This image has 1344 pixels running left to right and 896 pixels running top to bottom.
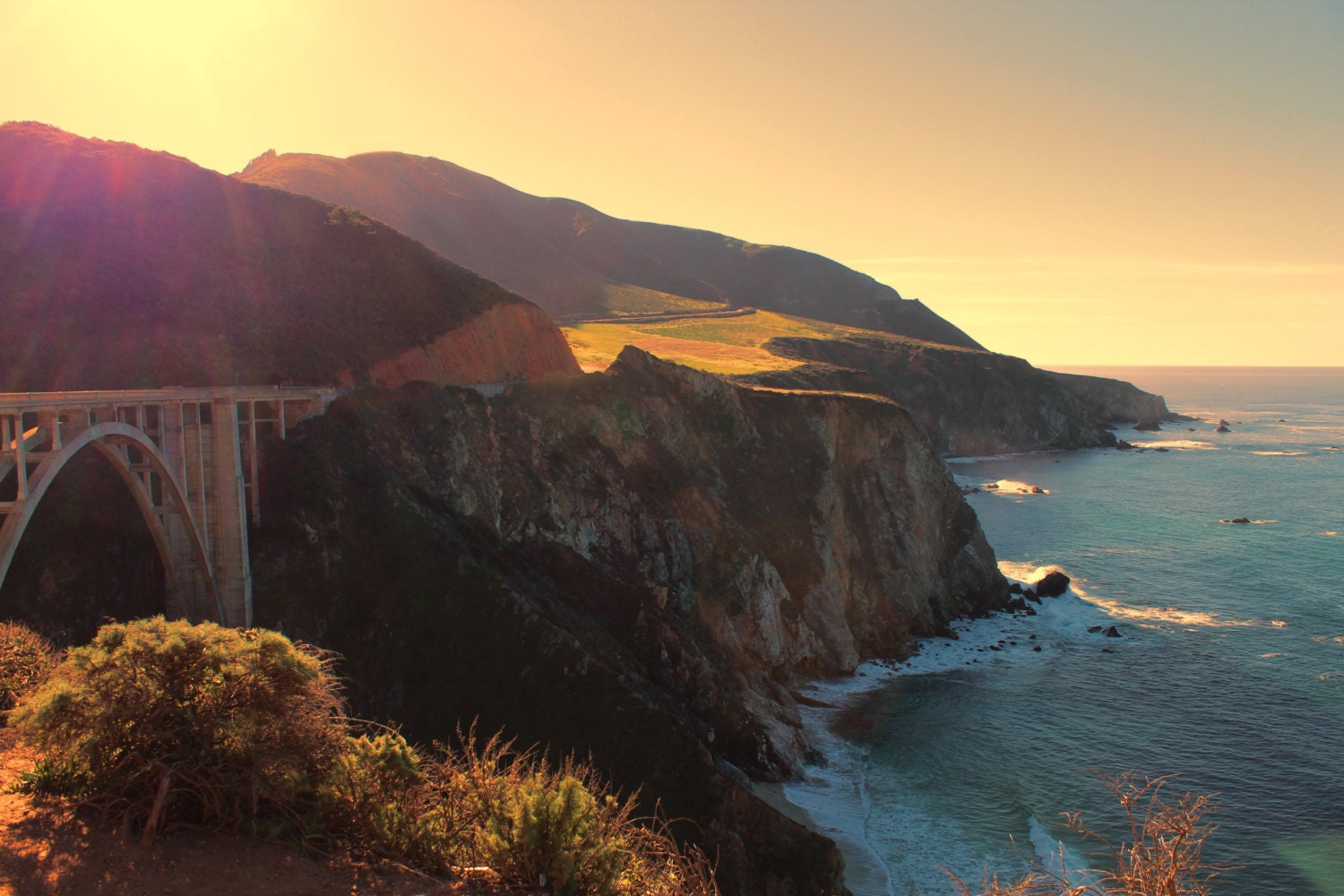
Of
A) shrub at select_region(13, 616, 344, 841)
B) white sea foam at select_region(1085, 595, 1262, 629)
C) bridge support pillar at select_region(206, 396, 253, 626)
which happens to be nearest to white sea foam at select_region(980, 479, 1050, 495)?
white sea foam at select_region(1085, 595, 1262, 629)

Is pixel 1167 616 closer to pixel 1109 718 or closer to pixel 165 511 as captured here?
pixel 1109 718

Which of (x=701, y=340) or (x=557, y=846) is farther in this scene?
(x=701, y=340)

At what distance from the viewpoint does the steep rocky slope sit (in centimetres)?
4594

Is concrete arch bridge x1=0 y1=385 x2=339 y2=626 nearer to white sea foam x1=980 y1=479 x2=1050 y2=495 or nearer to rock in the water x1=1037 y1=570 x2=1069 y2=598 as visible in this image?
rock in the water x1=1037 y1=570 x2=1069 y2=598

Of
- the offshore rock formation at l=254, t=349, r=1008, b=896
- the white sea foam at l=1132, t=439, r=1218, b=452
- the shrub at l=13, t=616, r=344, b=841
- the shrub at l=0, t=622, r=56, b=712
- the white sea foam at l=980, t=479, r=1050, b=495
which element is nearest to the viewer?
the shrub at l=13, t=616, r=344, b=841

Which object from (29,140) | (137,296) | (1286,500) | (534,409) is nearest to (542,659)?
(534,409)

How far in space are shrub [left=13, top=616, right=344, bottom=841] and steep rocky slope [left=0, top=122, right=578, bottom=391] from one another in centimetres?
3608

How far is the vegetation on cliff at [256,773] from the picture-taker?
1322 cm

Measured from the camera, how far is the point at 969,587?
2628 inches

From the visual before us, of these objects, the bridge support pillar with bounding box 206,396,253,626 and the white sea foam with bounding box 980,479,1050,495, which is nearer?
the bridge support pillar with bounding box 206,396,253,626

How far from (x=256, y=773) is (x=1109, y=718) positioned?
44916mm

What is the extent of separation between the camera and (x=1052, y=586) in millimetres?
67875

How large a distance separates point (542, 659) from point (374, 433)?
1622 centimetres

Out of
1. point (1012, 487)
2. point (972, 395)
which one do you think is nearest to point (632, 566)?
point (1012, 487)
